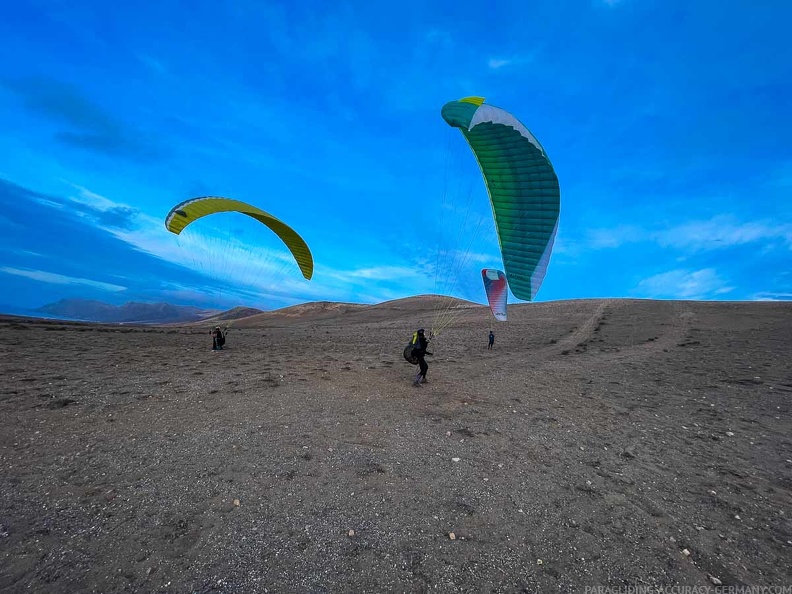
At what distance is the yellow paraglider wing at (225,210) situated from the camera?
436 inches

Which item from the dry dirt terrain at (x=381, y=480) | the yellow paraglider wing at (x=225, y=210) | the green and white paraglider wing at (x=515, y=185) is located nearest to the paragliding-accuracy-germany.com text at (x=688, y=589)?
the dry dirt terrain at (x=381, y=480)

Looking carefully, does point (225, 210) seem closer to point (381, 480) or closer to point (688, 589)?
point (381, 480)

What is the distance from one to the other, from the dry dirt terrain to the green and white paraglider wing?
393 cm

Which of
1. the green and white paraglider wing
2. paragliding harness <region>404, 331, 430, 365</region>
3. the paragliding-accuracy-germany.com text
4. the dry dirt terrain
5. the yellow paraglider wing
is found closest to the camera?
the paragliding-accuracy-germany.com text

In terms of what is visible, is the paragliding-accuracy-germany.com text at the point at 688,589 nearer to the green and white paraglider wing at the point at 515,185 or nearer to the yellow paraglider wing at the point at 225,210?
the green and white paraglider wing at the point at 515,185

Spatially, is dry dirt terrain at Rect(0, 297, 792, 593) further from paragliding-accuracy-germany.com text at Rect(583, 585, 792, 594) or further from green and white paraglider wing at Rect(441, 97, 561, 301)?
green and white paraglider wing at Rect(441, 97, 561, 301)

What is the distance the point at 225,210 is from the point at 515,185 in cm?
966

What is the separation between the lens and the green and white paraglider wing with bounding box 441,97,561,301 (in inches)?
370

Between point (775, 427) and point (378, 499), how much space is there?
948 centimetres

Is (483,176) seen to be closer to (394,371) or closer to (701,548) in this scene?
(394,371)

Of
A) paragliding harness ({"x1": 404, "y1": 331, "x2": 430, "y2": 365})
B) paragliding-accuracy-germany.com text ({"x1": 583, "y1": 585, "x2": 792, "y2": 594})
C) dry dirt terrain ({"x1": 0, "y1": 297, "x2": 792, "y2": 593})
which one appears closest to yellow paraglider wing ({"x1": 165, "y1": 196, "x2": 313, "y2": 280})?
dry dirt terrain ({"x1": 0, "y1": 297, "x2": 792, "y2": 593})

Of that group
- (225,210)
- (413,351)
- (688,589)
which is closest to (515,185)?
(413,351)

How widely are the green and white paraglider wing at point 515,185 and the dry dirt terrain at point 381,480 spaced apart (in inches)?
155

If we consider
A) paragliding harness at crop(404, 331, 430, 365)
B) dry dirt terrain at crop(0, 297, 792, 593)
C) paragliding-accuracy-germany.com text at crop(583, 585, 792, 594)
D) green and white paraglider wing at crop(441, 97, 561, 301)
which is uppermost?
green and white paraglider wing at crop(441, 97, 561, 301)
